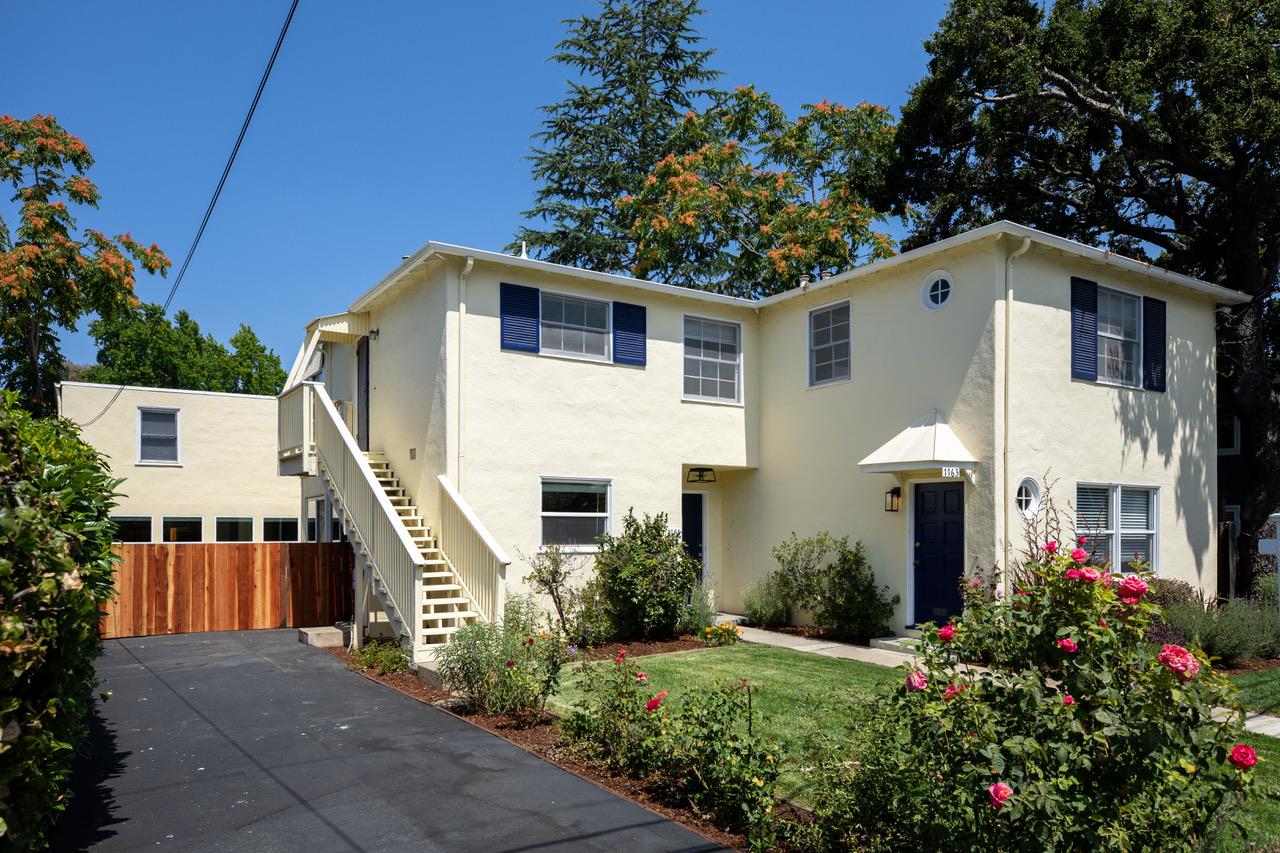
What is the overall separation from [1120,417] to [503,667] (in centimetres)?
926

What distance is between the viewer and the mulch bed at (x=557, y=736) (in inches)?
216

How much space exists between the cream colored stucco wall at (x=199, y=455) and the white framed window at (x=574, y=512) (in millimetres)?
11426

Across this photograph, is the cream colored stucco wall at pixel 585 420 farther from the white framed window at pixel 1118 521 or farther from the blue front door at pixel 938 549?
the white framed window at pixel 1118 521

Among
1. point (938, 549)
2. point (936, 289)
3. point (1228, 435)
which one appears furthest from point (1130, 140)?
point (938, 549)

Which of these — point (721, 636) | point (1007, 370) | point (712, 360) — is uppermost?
point (712, 360)

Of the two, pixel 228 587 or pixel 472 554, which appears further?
pixel 228 587

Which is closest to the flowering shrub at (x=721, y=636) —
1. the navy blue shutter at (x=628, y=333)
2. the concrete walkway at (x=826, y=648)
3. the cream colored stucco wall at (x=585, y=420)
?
the concrete walkway at (x=826, y=648)

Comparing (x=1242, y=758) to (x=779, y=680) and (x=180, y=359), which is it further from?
(x=180, y=359)

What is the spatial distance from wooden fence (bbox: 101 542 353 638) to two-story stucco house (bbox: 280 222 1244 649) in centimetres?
169

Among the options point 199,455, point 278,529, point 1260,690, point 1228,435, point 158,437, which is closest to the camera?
point 1260,690

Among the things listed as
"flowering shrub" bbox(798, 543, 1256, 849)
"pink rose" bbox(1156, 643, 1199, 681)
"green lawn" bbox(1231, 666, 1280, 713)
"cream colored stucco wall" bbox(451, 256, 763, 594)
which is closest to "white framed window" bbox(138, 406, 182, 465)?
"cream colored stucco wall" bbox(451, 256, 763, 594)

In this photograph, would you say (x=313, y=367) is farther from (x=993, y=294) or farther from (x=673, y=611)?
(x=993, y=294)

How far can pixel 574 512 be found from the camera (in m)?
12.9

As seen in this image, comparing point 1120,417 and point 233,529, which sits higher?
point 1120,417
